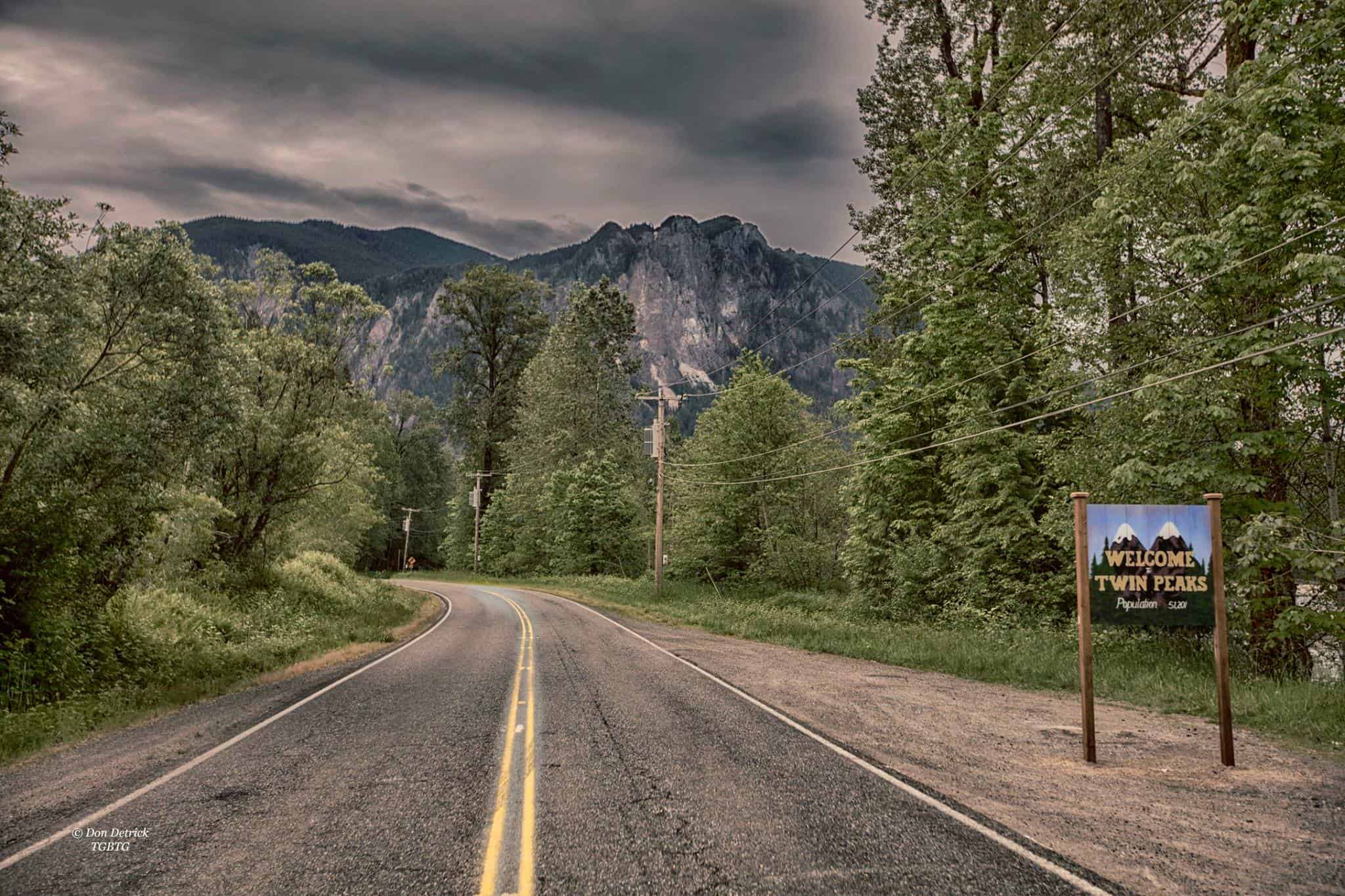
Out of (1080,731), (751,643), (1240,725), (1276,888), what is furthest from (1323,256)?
(751,643)

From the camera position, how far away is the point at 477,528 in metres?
62.0

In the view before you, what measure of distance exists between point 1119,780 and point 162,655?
52.2 ft

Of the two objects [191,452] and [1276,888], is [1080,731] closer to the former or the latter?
[1276,888]

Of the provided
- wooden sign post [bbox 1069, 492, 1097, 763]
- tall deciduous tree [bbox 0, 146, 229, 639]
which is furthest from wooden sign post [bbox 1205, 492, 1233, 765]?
tall deciduous tree [bbox 0, 146, 229, 639]

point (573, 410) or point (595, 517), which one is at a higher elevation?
point (573, 410)

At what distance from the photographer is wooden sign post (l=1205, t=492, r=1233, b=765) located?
24.8 ft

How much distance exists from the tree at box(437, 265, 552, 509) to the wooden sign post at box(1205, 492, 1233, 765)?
53826mm

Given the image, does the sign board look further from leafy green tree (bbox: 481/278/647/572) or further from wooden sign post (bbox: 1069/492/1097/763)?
leafy green tree (bbox: 481/278/647/572)

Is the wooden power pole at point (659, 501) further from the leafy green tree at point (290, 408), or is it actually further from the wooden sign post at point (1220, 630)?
the wooden sign post at point (1220, 630)

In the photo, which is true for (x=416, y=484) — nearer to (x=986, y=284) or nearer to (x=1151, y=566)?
(x=986, y=284)

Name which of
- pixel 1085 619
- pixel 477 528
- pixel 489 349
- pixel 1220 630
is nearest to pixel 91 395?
pixel 1085 619

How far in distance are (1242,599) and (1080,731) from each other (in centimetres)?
486

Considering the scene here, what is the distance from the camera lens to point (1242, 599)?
1151cm

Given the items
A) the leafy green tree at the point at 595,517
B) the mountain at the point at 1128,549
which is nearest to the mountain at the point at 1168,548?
the mountain at the point at 1128,549
